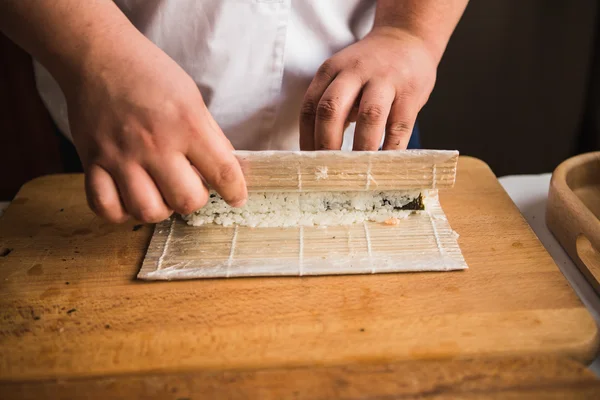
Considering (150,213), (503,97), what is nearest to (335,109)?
(150,213)

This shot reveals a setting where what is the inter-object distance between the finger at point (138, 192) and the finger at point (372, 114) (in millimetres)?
344

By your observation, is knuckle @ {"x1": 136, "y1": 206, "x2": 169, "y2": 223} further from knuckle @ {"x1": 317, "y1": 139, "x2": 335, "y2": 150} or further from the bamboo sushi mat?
knuckle @ {"x1": 317, "y1": 139, "x2": 335, "y2": 150}

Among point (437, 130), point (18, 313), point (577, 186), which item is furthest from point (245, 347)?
point (437, 130)

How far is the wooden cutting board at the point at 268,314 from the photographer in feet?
2.22

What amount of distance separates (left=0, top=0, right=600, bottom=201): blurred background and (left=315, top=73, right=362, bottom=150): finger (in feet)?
4.37

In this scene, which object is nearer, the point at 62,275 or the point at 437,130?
the point at 62,275

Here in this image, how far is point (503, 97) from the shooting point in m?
2.21

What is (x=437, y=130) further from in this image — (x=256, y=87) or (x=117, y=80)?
(x=117, y=80)

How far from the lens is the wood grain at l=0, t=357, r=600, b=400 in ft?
1.98

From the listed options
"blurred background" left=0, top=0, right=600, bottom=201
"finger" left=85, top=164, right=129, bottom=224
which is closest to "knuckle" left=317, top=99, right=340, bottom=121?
"finger" left=85, top=164, right=129, bottom=224

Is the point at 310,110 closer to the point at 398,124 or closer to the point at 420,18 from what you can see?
the point at 398,124

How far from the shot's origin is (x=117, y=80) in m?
0.74

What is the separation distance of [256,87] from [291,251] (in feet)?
1.11

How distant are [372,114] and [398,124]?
0.24ft
